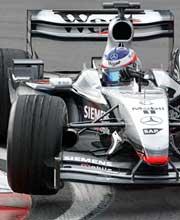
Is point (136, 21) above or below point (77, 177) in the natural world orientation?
above

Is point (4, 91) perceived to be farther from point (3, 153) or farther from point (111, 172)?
point (111, 172)

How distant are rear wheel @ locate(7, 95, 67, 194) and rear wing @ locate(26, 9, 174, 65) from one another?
263 centimetres

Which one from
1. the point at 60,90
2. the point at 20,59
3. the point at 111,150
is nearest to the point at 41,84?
the point at 60,90

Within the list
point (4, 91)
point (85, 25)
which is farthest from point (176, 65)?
point (4, 91)

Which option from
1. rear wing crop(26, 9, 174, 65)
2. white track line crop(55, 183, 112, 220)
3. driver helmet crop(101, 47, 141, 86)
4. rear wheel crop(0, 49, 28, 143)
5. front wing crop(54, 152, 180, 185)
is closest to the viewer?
front wing crop(54, 152, 180, 185)

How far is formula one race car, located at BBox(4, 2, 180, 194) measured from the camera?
6.02 metres

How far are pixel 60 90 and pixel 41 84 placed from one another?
0.19 m

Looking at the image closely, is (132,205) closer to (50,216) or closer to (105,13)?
(50,216)

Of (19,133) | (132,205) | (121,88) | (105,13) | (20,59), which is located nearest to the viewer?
(19,133)

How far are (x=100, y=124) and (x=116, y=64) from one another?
1.22 meters

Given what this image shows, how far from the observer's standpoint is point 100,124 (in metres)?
6.29

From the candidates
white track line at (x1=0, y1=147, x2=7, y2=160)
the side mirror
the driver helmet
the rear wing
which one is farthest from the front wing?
the rear wing

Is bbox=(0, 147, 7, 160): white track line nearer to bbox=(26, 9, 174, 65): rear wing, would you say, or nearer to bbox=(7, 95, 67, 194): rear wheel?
bbox=(26, 9, 174, 65): rear wing

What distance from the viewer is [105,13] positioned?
8.64 meters
